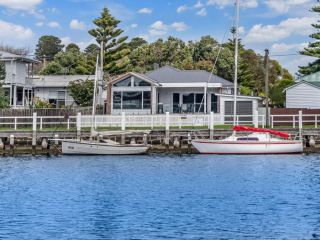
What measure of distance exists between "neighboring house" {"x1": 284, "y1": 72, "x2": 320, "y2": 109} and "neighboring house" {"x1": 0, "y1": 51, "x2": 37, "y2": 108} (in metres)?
32.1

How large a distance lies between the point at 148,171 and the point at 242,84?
65.0 m


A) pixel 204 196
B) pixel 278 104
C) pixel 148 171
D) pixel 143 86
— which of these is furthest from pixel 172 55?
pixel 204 196

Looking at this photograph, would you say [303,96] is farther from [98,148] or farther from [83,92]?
[98,148]

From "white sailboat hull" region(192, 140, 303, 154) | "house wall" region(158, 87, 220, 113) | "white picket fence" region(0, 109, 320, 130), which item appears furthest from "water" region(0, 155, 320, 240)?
"house wall" region(158, 87, 220, 113)

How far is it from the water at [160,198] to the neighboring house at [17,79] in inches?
1123

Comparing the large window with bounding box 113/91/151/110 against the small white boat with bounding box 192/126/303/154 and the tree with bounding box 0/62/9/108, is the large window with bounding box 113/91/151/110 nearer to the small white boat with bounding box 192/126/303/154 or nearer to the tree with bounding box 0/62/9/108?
the tree with bounding box 0/62/9/108

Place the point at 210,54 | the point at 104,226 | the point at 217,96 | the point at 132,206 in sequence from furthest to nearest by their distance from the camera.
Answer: the point at 210,54
the point at 217,96
the point at 132,206
the point at 104,226

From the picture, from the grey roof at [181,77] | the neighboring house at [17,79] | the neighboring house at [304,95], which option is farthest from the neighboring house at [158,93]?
the neighboring house at [17,79]

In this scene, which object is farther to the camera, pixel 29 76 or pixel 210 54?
pixel 210 54

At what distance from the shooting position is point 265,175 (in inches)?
1914

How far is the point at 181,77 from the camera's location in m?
81.8

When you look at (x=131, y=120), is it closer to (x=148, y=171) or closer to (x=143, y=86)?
(x=143, y=86)

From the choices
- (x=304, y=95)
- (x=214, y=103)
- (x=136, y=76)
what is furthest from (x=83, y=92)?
(x=304, y=95)

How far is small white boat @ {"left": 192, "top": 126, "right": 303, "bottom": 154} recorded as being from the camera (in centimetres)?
6091
